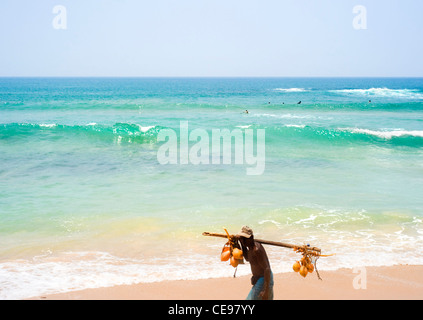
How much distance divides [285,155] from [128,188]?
331 inches

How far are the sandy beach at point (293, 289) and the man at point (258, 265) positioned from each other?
1497 mm

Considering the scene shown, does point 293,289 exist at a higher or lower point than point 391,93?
lower

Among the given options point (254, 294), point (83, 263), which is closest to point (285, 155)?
point (83, 263)

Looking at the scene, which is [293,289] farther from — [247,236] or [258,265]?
[247,236]

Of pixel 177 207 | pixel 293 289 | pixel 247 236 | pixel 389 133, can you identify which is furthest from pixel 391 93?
pixel 247 236

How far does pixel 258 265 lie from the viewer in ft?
16.0

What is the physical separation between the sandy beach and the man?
150 cm

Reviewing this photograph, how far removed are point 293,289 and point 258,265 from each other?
203cm

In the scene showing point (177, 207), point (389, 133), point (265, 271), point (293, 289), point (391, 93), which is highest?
point (391, 93)

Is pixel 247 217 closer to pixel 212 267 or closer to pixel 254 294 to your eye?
pixel 212 267

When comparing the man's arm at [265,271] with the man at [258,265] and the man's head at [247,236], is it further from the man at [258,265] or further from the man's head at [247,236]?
→ the man's head at [247,236]

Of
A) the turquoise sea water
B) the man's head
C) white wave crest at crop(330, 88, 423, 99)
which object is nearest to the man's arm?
the man's head

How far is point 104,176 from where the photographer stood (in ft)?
47.1

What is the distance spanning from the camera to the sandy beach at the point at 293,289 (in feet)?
20.7
